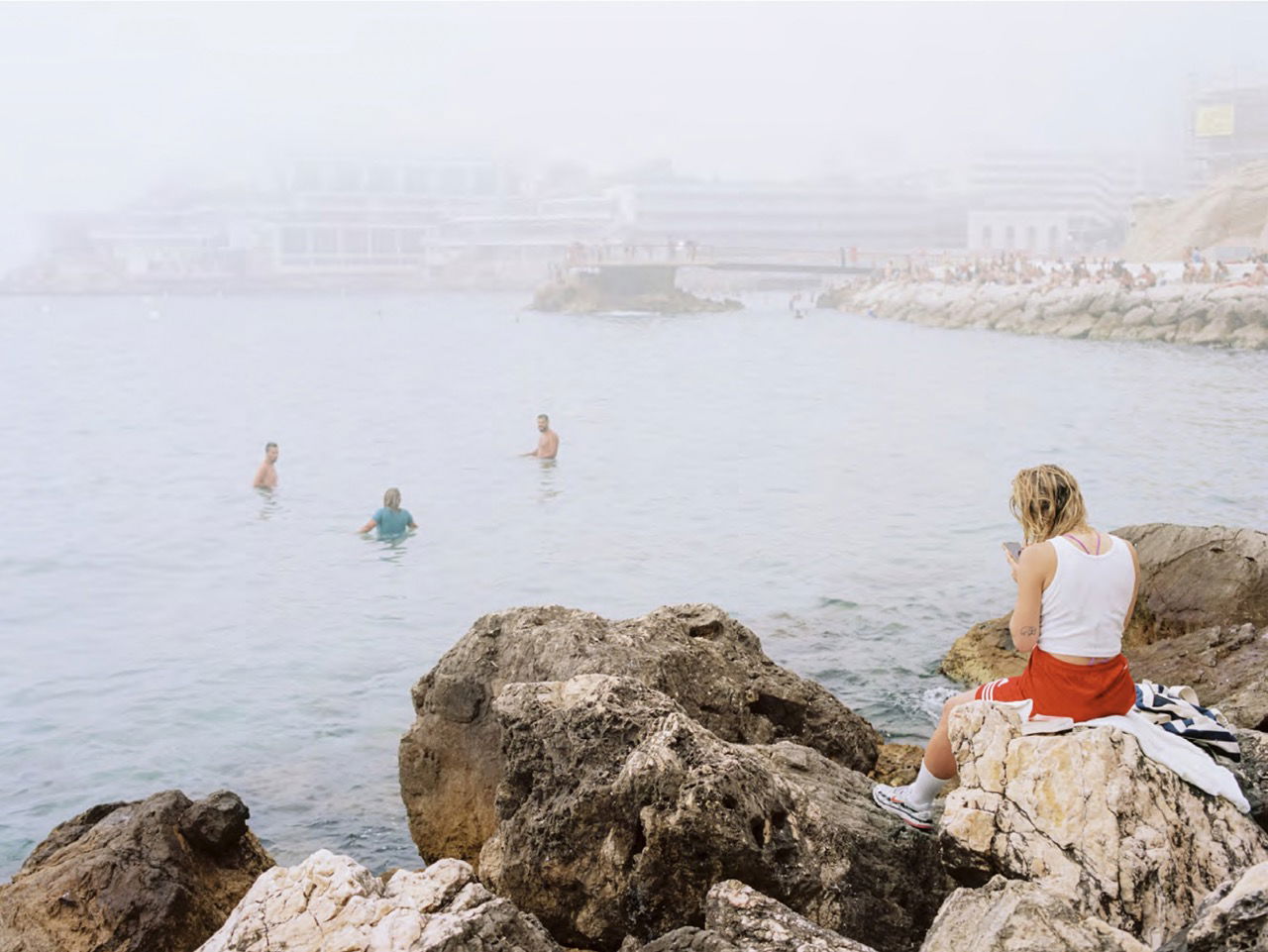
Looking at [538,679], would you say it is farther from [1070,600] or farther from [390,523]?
[390,523]

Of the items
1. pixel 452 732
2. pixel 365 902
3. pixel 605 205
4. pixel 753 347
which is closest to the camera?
pixel 365 902

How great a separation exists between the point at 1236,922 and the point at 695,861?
42.2 inches

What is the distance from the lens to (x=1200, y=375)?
70.2ft

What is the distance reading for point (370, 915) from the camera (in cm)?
267

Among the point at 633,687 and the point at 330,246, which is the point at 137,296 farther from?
the point at 633,687

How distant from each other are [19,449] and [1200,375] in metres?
19.4

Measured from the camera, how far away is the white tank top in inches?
123

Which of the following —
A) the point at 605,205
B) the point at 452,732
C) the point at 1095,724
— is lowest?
Result: the point at 452,732

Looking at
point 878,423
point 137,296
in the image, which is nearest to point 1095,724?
point 878,423

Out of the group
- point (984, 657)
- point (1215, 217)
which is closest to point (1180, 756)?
point (984, 657)

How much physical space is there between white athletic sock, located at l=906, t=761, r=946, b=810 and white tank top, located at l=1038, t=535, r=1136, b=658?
458 millimetres

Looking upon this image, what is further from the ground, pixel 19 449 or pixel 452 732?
pixel 452 732

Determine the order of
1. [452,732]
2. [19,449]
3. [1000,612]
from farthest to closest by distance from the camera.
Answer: [19,449] → [1000,612] → [452,732]

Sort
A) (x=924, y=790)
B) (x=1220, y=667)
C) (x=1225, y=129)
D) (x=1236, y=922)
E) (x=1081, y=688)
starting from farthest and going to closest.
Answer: (x=1225, y=129) → (x=1220, y=667) → (x=924, y=790) → (x=1081, y=688) → (x=1236, y=922)
